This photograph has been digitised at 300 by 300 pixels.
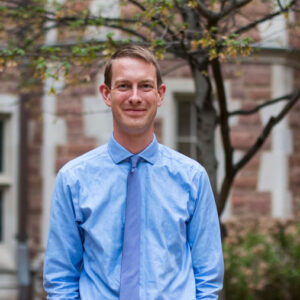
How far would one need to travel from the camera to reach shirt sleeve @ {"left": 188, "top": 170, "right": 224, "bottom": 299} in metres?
2.16

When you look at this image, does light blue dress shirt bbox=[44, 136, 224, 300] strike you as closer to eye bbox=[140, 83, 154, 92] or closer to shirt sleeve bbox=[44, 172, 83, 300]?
shirt sleeve bbox=[44, 172, 83, 300]

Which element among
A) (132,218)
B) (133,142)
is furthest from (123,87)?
(132,218)

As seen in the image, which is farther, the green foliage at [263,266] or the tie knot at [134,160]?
the green foliage at [263,266]

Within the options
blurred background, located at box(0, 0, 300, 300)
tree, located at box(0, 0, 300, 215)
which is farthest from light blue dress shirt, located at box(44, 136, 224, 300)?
blurred background, located at box(0, 0, 300, 300)

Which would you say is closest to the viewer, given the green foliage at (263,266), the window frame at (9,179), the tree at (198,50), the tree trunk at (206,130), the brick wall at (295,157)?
the tree at (198,50)

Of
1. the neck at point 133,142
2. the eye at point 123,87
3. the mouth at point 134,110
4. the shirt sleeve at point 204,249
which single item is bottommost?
the shirt sleeve at point 204,249

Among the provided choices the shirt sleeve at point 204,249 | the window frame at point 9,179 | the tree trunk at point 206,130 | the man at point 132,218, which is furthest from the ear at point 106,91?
the window frame at point 9,179

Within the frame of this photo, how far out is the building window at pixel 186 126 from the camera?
7211mm

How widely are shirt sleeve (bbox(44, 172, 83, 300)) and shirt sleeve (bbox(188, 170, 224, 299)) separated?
0.40 meters

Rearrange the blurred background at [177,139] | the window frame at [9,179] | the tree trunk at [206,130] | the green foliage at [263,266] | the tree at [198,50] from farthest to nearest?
1. the window frame at [9,179]
2. the blurred background at [177,139]
3. the green foliage at [263,266]
4. the tree trunk at [206,130]
5. the tree at [198,50]

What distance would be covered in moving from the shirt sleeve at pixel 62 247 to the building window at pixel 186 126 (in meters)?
5.09

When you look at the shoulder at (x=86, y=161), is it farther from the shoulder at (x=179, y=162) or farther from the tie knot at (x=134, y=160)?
the shoulder at (x=179, y=162)

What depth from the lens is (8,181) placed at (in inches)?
Result: 295

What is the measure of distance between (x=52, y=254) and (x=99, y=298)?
8.7 inches
